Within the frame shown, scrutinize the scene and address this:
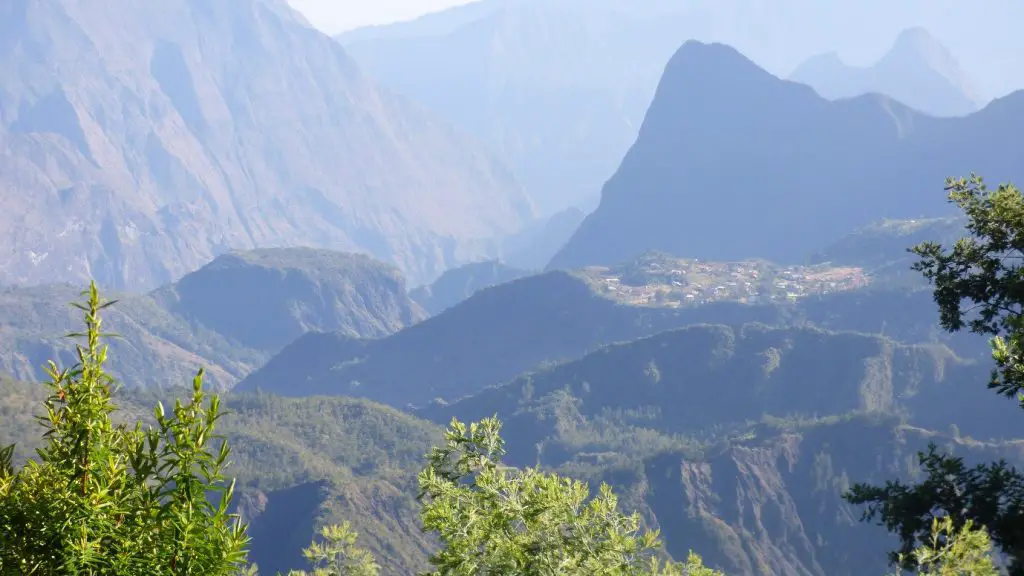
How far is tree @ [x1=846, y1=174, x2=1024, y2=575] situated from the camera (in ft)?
77.0

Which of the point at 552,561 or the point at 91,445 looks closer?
the point at 91,445

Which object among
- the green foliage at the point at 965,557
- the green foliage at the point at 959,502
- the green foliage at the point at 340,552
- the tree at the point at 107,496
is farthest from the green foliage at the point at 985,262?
the tree at the point at 107,496

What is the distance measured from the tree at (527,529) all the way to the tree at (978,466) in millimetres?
8201

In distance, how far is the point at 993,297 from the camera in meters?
26.4

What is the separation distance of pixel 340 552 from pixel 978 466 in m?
16.0

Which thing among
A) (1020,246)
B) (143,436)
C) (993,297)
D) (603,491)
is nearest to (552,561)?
(603,491)

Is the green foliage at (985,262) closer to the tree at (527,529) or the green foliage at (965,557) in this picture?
the green foliage at (965,557)

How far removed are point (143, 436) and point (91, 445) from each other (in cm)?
71

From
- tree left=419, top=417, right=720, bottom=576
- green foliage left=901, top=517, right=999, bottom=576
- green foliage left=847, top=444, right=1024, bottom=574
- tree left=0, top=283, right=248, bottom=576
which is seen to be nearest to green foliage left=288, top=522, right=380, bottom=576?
tree left=419, top=417, right=720, bottom=576

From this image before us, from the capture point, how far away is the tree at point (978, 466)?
2347cm

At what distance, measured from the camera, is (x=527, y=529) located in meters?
17.4

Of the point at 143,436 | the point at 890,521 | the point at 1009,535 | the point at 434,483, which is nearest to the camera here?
the point at 143,436

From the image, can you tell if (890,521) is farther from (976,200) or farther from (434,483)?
Result: (434,483)

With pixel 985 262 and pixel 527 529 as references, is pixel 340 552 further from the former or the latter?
pixel 985 262
